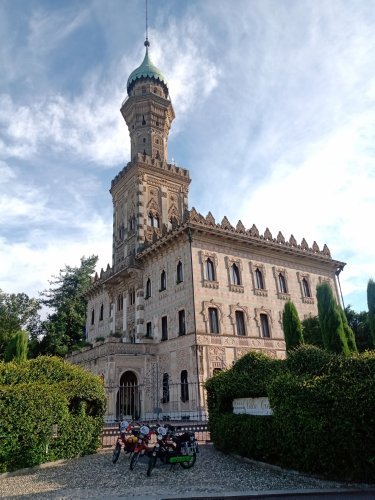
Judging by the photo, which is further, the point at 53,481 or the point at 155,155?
the point at 155,155

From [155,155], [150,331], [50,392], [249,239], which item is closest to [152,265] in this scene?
[150,331]

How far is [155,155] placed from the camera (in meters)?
33.2

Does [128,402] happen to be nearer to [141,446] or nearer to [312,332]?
[312,332]

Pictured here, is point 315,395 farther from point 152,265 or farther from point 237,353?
point 152,265

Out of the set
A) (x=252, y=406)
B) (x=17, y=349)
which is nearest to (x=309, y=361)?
(x=252, y=406)

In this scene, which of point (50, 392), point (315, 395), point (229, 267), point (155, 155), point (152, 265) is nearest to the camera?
point (315, 395)

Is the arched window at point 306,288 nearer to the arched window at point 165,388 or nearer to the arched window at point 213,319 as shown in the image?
the arched window at point 213,319

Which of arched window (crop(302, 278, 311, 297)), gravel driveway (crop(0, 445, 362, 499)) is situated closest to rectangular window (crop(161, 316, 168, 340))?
arched window (crop(302, 278, 311, 297))

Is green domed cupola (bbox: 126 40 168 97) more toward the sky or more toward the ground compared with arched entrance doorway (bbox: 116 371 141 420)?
more toward the sky

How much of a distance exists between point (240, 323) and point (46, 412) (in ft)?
51.9

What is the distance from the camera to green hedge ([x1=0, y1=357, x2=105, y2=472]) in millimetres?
9656

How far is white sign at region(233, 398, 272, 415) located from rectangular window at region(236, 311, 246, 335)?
12710 millimetres

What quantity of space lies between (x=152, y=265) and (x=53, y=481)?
19430 millimetres

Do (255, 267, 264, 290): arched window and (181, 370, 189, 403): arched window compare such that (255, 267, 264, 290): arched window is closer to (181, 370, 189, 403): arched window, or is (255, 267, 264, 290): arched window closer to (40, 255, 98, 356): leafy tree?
(181, 370, 189, 403): arched window
